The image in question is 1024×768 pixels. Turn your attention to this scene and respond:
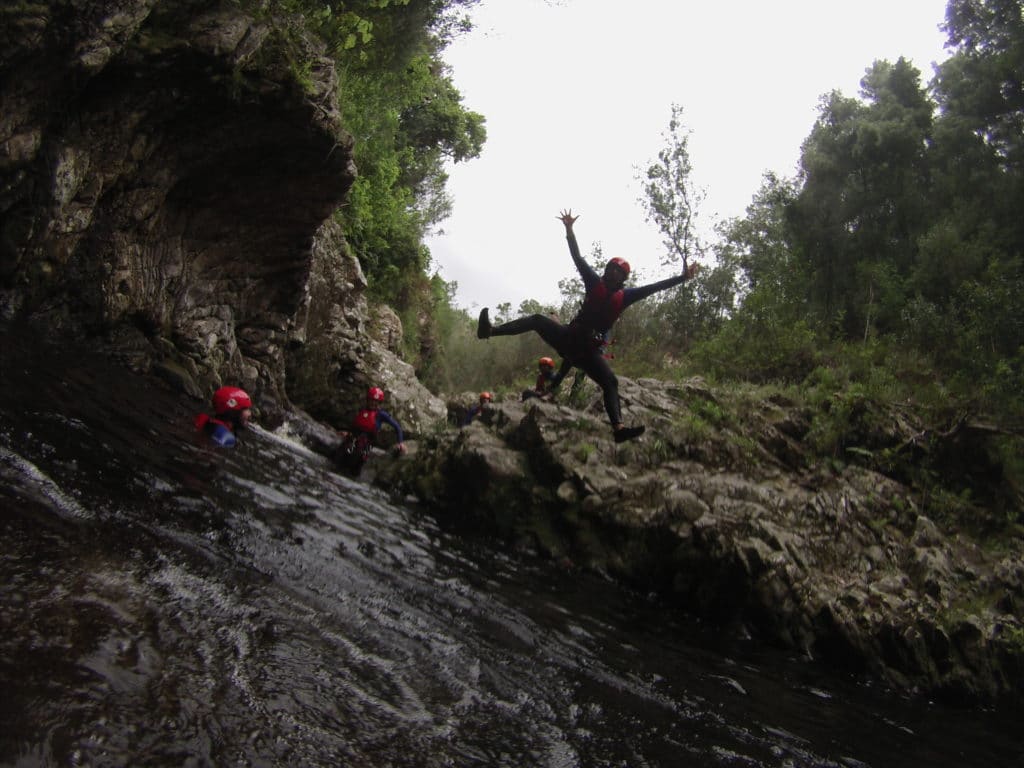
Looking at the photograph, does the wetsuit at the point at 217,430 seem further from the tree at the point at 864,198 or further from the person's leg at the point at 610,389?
the tree at the point at 864,198

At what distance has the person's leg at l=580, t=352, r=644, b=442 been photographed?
8.31 meters

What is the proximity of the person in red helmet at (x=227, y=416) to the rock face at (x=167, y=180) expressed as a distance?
3.37m

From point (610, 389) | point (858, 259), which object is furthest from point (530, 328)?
point (858, 259)

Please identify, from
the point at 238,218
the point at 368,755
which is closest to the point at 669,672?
the point at 368,755

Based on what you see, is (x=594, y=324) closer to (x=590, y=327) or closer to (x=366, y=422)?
(x=590, y=327)

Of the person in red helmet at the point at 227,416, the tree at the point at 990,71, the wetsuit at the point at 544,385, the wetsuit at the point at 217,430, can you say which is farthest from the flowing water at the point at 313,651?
the tree at the point at 990,71

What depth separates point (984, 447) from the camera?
11164 millimetres

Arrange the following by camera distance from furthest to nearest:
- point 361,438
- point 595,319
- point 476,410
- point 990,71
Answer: point 990,71, point 476,410, point 361,438, point 595,319

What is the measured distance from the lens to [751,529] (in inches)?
324

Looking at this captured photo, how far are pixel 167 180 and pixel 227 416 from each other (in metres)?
5.11

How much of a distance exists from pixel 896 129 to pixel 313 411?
19.4 metres

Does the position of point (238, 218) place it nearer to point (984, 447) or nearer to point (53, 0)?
point (53, 0)

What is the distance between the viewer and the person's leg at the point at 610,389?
831 centimetres

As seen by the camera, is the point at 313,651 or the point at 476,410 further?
the point at 476,410
